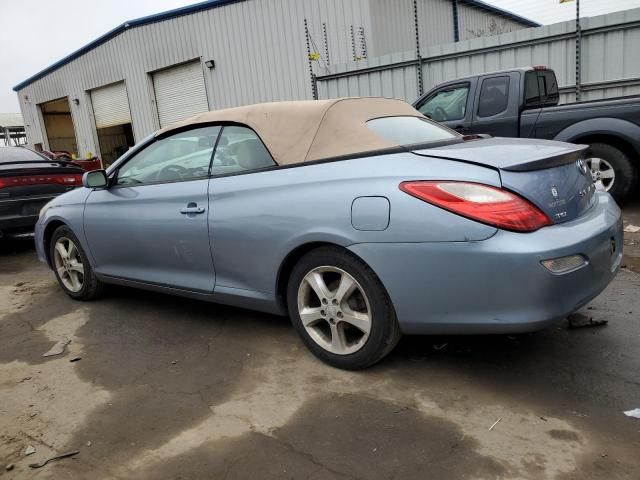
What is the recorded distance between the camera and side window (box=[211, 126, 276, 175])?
3262 mm

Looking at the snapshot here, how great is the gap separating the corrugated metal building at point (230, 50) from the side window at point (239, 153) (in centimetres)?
838

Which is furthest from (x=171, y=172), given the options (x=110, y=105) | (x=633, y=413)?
(x=110, y=105)

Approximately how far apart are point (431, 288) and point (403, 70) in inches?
363

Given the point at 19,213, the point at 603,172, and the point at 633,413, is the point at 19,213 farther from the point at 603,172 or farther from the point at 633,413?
the point at 603,172

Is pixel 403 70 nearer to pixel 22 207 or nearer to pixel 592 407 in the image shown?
pixel 22 207

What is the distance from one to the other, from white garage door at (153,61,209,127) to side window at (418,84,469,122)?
9921mm

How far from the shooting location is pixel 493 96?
698 centimetres

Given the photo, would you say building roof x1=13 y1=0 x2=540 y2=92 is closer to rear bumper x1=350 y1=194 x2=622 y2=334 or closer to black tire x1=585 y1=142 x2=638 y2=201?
black tire x1=585 y1=142 x2=638 y2=201

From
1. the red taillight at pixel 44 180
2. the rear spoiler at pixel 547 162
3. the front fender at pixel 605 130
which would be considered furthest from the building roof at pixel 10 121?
the rear spoiler at pixel 547 162

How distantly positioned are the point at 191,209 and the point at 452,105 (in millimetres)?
4995

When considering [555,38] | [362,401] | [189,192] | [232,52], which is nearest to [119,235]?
[189,192]

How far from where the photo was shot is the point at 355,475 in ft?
6.87

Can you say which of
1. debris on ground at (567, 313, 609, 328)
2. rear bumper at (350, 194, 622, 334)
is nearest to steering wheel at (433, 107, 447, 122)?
debris on ground at (567, 313, 609, 328)

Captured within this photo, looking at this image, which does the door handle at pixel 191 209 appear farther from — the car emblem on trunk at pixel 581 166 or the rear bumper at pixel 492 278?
the car emblem on trunk at pixel 581 166
